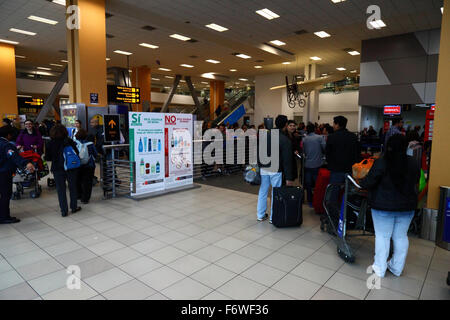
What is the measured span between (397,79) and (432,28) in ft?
6.37

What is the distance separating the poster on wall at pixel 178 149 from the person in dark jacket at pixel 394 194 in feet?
14.2

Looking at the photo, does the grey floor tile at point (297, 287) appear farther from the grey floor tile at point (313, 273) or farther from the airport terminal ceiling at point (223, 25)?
the airport terminal ceiling at point (223, 25)

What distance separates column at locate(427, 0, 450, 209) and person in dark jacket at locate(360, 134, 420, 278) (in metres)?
1.53

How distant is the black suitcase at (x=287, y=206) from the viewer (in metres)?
4.21

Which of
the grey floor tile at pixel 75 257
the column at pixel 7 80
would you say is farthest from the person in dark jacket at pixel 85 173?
the column at pixel 7 80

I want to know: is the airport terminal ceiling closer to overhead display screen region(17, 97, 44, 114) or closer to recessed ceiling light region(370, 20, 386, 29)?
recessed ceiling light region(370, 20, 386, 29)

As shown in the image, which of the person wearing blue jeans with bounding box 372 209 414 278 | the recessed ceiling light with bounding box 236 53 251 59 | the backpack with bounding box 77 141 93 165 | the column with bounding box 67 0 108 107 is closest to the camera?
the person wearing blue jeans with bounding box 372 209 414 278

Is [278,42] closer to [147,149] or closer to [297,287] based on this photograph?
[147,149]

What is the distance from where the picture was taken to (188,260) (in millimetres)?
3256

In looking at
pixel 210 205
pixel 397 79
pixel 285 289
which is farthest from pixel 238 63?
pixel 285 289

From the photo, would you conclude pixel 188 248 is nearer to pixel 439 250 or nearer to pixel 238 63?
pixel 439 250

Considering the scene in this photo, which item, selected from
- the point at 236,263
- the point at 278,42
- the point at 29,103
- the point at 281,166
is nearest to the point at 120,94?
the point at 278,42

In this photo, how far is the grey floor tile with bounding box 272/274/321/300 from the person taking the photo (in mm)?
2592

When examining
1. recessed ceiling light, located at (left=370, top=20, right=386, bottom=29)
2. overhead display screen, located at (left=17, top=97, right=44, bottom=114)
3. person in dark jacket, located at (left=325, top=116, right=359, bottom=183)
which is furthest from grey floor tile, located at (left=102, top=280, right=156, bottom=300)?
overhead display screen, located at (left=17, top=97, right=44, bottom=114)
